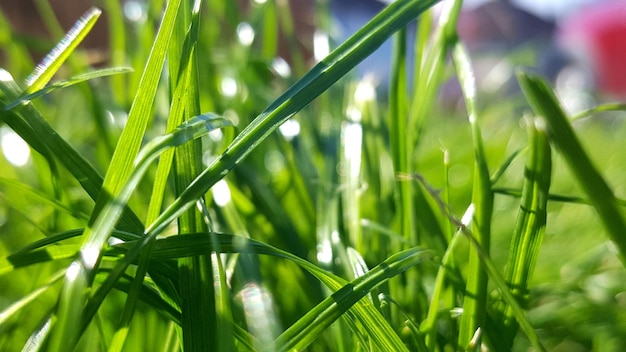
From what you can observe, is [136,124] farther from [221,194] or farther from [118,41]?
[118,41]

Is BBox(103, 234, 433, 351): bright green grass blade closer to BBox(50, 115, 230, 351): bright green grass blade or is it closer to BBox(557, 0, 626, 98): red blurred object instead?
BBox(50, 115, 230, 351): bright green grass blade

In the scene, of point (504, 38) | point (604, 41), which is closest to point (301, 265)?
point (604, 41)

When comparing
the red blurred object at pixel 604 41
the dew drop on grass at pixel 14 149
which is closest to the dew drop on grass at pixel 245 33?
the dew drop on grass at pixel 14 149

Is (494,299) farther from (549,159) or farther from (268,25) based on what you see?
(268,25)

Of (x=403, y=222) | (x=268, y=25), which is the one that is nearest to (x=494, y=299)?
(x=403, y=222)

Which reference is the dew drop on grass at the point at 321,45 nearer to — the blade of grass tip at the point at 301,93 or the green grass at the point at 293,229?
the green grass at the point at 293,229

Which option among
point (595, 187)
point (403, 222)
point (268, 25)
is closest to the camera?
point (595, 187)
